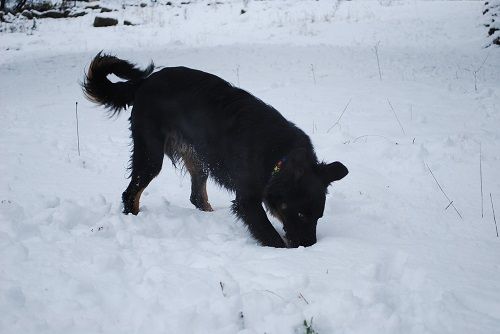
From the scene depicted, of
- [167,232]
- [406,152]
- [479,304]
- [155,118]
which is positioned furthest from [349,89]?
[479,304]

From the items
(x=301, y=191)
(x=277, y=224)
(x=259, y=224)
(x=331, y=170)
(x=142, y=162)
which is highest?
(x=331, y=170)

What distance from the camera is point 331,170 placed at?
3352 millimetres

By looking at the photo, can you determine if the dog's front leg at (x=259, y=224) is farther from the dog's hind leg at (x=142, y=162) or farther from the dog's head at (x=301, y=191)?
the dog's hind leg at (x=142, y=162)

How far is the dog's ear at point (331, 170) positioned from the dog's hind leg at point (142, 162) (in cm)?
171

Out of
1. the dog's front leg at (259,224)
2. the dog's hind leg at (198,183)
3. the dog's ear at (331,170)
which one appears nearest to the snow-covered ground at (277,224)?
the dog's front leg at (259,224)

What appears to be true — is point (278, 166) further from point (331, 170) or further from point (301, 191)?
point (331, 170)

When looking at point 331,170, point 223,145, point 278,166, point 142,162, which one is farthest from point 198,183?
point 331,170

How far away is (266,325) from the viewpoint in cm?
208

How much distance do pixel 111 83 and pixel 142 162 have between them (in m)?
0.92

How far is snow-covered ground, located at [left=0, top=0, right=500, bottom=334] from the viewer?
216 centimetres

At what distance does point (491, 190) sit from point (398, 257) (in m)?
2.21

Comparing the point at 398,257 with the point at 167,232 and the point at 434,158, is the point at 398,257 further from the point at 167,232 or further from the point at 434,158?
the point at 434,158

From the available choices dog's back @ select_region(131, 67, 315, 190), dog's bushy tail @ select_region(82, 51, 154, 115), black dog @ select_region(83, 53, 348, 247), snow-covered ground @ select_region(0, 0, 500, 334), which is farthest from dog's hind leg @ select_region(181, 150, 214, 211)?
dog's bushy tail @ select_region(82, 51, 154, 115)

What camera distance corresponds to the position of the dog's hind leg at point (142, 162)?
4098mm
